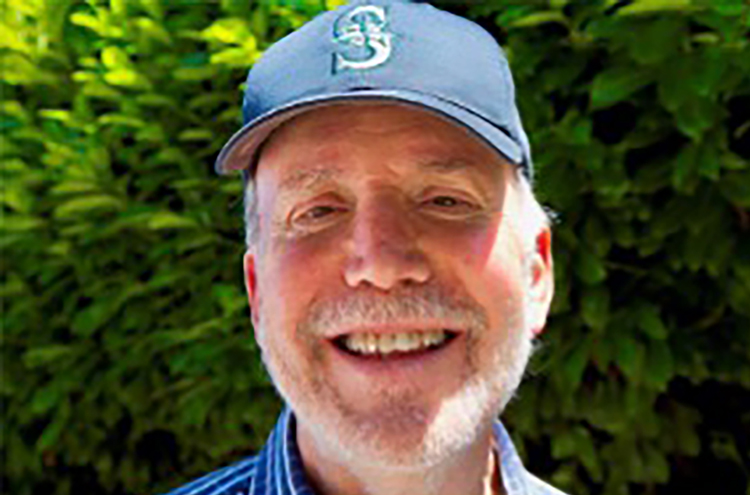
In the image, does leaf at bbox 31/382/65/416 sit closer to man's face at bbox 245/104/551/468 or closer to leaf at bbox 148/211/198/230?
leaf at bbox 148/211/198/230

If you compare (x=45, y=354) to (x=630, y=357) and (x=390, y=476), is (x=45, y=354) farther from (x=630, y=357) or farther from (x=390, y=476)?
(x=390, y=476)

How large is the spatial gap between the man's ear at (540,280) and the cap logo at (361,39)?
51 cm

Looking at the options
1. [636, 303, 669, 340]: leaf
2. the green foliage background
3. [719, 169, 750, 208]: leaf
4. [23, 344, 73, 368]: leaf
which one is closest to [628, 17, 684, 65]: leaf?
the green foliage background

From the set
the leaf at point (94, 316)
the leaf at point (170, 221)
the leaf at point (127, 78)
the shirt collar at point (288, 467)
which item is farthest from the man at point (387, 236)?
the leaf at point (94, 316)

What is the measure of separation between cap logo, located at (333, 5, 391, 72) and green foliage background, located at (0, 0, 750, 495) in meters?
0.98

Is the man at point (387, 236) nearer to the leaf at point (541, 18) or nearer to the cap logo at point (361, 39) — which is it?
the cap logo at point (361, 39)

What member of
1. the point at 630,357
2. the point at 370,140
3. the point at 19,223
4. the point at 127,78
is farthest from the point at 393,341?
the point at 19,223

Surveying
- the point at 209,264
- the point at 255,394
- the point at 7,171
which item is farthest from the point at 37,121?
the point at 255,394

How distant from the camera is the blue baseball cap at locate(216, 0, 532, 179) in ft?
7.12

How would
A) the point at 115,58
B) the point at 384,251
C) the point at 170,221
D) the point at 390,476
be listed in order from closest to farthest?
the point at 384,251 < the point at 390,476 < the point at 170,221 < the point at 115,58

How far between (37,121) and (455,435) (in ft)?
7.24

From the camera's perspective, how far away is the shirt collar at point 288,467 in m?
2.37

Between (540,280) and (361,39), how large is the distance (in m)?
0.61

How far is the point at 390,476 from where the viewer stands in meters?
2.26
